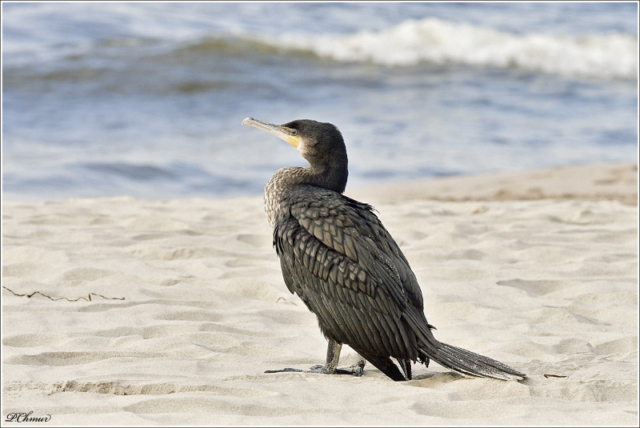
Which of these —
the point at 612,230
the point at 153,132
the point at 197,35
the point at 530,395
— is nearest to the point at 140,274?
the point at 530,395

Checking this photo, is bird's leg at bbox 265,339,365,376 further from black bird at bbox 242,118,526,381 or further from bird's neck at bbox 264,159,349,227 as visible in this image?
bird's neck at bbox 264,159,349,227

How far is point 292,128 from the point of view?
348 cm

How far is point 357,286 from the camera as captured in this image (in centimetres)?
296

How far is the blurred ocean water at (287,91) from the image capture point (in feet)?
31.0

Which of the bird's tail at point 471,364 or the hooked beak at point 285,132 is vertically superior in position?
the hooked beak at point 285,132

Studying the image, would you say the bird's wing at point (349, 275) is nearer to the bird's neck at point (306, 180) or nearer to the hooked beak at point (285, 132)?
the bird's neck at point (306, 180)

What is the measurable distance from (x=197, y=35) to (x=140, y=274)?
12.9 meters

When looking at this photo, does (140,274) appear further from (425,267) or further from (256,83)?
(256,83)
